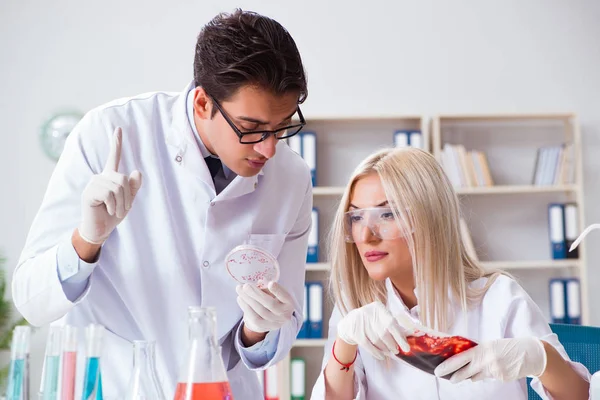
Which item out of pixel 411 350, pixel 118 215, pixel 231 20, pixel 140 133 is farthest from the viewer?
pixel 140 133

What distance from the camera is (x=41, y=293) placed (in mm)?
1309

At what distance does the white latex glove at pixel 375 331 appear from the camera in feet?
3.86

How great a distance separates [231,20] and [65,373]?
0.80 m

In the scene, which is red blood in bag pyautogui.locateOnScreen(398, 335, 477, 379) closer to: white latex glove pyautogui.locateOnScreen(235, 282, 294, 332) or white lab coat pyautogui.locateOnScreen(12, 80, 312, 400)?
white latex glove pyautogui.locateOnScreen(235, 282, 294, 332)

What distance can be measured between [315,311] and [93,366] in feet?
9.93

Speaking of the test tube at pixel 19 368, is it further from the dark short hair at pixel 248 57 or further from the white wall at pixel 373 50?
the white wall at pixel 373 50

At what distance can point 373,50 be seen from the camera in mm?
4395

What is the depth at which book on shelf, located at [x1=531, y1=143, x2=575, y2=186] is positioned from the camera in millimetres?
4109

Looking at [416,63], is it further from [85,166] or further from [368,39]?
[85,166]

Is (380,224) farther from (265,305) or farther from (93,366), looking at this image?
(93,366)

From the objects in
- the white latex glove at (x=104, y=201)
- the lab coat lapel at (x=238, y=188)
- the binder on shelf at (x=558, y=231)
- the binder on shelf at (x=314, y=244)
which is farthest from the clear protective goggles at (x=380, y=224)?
the binder on shelf at (x=558, y=231)

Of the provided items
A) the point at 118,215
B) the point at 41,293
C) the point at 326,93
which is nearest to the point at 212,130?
the point at 118,215


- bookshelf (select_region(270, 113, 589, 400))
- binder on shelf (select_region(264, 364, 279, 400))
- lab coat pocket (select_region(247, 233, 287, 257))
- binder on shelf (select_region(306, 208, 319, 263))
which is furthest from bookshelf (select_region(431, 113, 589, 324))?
lab coat pocket (select_region(247, 233, 287, 257))

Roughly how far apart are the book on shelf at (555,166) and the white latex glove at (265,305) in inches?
125
